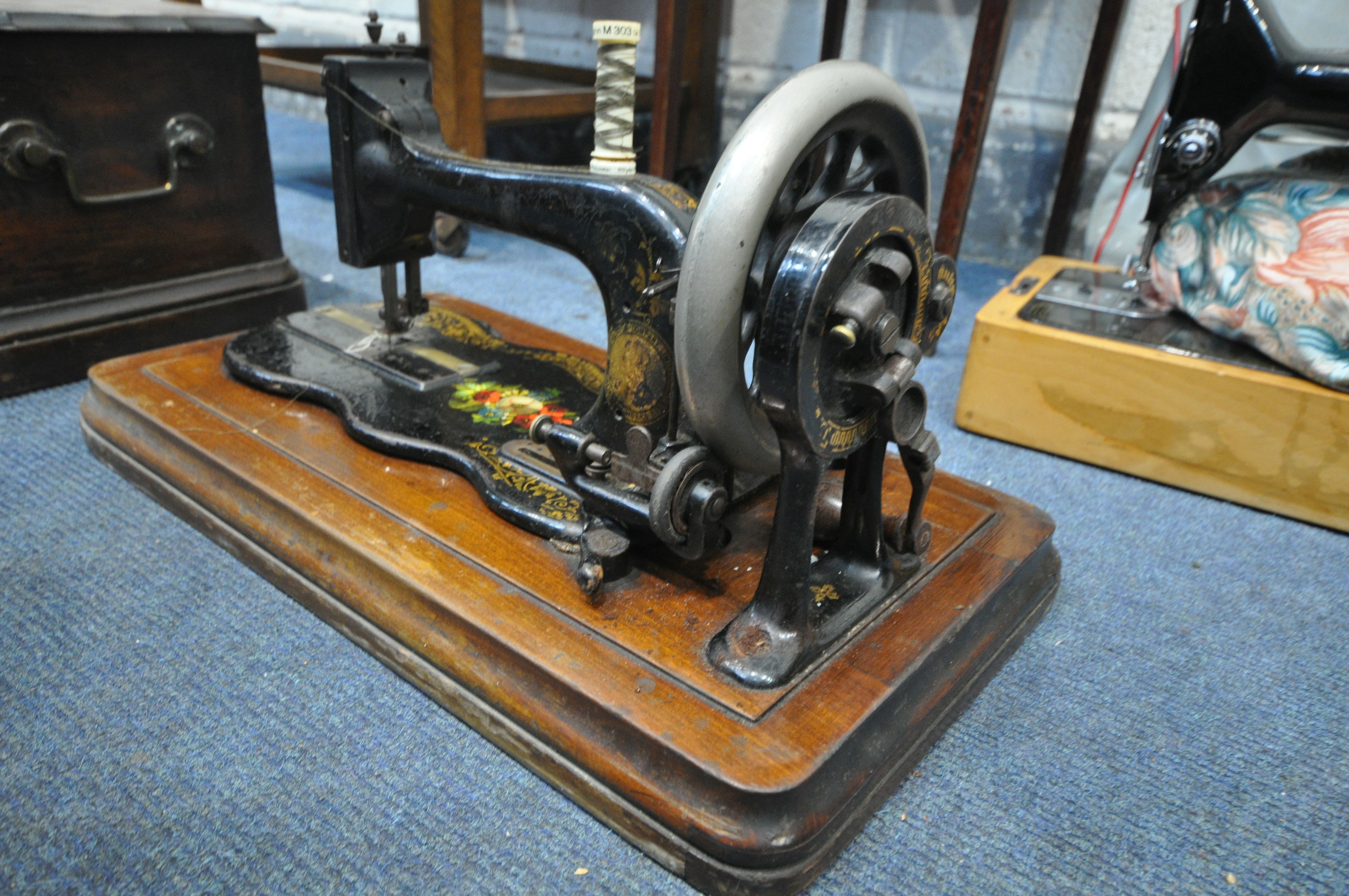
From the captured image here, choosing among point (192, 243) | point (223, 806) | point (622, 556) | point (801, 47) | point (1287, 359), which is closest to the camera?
point (223, 806)

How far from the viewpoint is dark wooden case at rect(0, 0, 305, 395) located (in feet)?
4.99

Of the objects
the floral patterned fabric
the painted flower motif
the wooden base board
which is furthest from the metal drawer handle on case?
the floral patterned fabric

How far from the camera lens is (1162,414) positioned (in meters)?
1.54

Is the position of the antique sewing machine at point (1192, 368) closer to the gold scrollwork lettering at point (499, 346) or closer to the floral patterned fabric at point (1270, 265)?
the floral patterned fabric at point (1270, 265)

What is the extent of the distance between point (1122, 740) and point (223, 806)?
930 mm

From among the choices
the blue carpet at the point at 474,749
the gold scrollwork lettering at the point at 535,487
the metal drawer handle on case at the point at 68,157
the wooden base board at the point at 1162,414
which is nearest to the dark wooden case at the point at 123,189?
the metal drawer handle on case at the point at 68,157

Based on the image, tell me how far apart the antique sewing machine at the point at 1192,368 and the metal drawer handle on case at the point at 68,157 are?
1.44m

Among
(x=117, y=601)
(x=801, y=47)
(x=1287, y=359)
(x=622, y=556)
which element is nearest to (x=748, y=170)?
(x=622, y=556)

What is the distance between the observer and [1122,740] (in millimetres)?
1029

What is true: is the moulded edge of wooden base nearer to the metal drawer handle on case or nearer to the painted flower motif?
the painted flower motif

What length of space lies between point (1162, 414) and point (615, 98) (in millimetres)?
1066

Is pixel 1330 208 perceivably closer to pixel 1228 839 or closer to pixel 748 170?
pixel 1228 839

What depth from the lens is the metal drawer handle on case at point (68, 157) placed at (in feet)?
4.88

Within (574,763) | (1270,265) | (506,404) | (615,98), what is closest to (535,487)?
(506,404)
